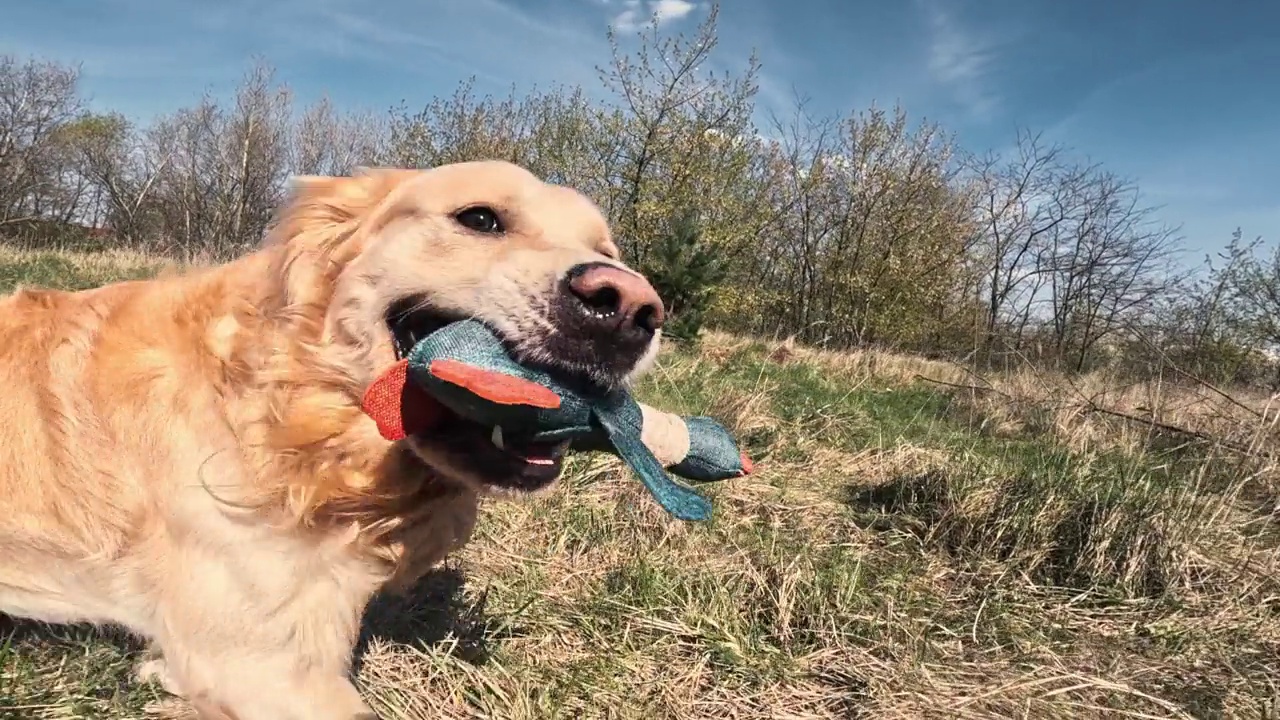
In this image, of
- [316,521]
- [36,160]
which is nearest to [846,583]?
[316,521]

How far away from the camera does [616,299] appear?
1.69m

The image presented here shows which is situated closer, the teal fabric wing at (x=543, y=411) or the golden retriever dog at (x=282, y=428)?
the teal fabric wing at (x=543, y=411)

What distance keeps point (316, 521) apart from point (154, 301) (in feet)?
2.90

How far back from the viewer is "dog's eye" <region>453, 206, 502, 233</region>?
82.9 inches

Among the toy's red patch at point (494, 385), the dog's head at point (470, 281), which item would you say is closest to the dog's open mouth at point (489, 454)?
the dog's head at point (470, 281)

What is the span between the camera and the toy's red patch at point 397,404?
5.80ft

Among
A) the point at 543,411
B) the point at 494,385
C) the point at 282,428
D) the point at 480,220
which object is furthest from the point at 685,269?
the point at 494,385

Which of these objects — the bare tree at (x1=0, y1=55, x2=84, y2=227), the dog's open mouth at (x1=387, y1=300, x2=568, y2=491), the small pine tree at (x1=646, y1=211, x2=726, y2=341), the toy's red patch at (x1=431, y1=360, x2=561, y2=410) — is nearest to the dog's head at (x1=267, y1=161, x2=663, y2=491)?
the dog's open mouth at (x1=387, y1=300, x2=568, y2=491)

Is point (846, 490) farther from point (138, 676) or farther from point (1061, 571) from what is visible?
point (138, 676)

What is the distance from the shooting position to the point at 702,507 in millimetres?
1611

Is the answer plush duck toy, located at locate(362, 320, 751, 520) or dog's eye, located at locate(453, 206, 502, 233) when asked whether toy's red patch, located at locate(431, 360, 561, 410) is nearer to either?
plush duck toy, located at locate(362, 320, 751, 520)

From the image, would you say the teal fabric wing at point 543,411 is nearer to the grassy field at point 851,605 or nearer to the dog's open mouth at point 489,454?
the dog's open mouth at point 489,454

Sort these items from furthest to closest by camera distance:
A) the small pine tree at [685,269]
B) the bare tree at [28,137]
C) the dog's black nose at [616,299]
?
the bare tree at [28,137], the small pine tree at [685,269], the dog's black nose at [616,299]

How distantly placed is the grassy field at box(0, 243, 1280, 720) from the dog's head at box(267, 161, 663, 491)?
31.3 inches
